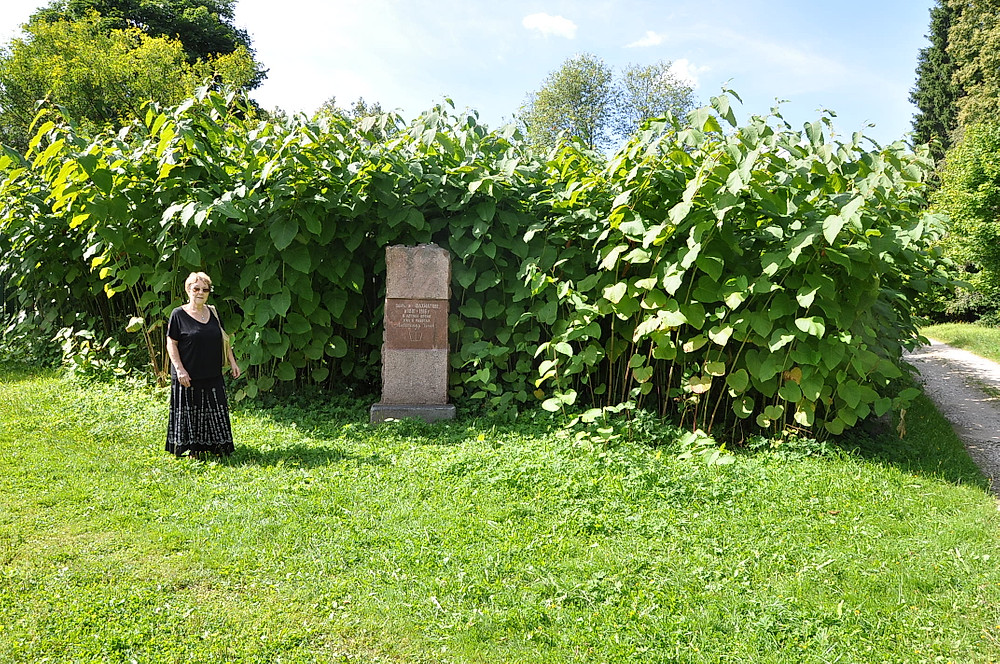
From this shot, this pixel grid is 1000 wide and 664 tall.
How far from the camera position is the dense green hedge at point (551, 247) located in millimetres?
4738

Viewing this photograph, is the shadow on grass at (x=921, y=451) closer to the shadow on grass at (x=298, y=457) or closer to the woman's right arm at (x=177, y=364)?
the shadow on grass at (x=298, y=457)

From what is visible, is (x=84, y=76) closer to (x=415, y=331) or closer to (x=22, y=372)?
(x=22, y=372)

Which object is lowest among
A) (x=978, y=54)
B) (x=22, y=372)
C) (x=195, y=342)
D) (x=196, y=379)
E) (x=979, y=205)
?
(x=22, y=372)

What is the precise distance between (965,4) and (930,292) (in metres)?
23.6

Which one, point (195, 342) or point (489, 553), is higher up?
point (195, 342)

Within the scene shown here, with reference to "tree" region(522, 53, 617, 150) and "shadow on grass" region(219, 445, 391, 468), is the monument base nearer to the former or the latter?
"shadow on grass" region(219, 445, 391, 468)

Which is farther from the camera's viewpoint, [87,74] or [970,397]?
[87,74]

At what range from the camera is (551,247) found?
5.78 m

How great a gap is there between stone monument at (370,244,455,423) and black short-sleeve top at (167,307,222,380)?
1.49 metres

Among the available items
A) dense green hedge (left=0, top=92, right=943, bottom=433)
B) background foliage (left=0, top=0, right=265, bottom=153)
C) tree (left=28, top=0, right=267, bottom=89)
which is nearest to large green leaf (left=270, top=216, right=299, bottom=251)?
dense green hedge (left=0, top=92, right=943, bottom=433)

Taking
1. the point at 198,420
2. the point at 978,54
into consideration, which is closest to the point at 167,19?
the point at 978,54

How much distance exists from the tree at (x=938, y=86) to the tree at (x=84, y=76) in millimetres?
27815

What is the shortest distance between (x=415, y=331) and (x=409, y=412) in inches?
26.7

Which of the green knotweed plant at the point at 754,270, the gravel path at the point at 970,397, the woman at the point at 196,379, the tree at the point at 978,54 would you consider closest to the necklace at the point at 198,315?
the woman at the point at 196,379
